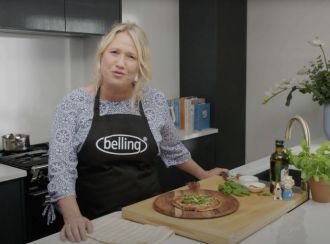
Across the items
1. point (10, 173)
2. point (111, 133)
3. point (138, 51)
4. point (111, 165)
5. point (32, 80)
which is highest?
point (138, 51)

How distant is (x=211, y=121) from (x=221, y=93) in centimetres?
26

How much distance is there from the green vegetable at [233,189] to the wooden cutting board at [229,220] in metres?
0.03

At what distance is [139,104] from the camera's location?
180 centimetres

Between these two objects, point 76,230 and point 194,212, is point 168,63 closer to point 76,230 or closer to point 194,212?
point 194,212

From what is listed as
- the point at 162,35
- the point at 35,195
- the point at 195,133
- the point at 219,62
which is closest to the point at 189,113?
the point at 195,133

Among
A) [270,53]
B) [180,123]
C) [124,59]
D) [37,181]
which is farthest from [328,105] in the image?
[37,181]

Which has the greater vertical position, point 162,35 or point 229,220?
point 162,35

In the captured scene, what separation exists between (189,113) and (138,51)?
73.4 inches

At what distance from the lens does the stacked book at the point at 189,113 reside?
3.49 m

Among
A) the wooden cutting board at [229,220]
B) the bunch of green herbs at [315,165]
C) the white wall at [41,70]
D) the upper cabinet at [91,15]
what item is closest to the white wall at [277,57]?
Answer: the white wall at [41,70]

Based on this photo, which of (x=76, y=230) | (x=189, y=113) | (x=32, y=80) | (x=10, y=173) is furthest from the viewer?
(x=189, y=113)

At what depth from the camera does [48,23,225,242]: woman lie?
162 centimetres

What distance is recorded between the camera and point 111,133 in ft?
5.46

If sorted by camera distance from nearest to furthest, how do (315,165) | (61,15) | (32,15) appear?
(315,165)
(32,15)
(61,15)
